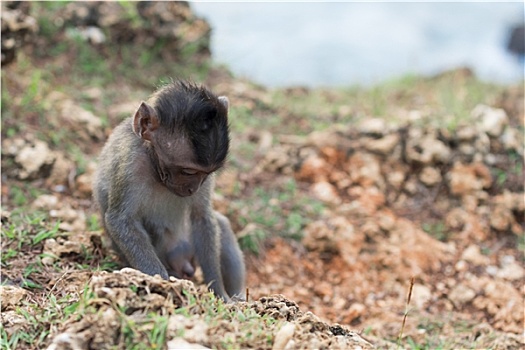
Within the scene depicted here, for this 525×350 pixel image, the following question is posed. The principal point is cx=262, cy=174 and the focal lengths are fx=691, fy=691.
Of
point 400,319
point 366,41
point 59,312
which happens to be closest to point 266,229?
point 400,319

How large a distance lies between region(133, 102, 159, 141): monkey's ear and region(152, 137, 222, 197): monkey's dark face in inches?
3.1

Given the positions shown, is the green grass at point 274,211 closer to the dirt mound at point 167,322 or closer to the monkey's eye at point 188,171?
the monkey's eye at point 188,171

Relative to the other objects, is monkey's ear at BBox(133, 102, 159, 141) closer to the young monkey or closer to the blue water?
the young monkey

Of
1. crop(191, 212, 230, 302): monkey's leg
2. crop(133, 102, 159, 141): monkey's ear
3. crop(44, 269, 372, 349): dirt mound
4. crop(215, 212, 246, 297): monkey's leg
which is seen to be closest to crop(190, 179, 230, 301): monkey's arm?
crop(191, 212, 230, 302): monkey's leg

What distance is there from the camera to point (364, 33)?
83.4ft

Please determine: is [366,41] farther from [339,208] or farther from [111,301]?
[111,301]

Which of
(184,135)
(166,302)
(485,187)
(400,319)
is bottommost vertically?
(400,319)

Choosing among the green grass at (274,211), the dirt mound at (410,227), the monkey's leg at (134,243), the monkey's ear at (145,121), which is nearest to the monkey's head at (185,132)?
the monkey's ear at (145,121)

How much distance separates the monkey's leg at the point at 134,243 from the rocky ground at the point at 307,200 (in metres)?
0.24

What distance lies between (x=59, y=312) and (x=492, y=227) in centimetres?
536

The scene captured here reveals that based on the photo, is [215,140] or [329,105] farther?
[329,105]

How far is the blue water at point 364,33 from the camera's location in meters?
21.8

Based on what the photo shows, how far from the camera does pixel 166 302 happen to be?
3248 mm

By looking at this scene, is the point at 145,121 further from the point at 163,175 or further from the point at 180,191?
the point at 180,191
